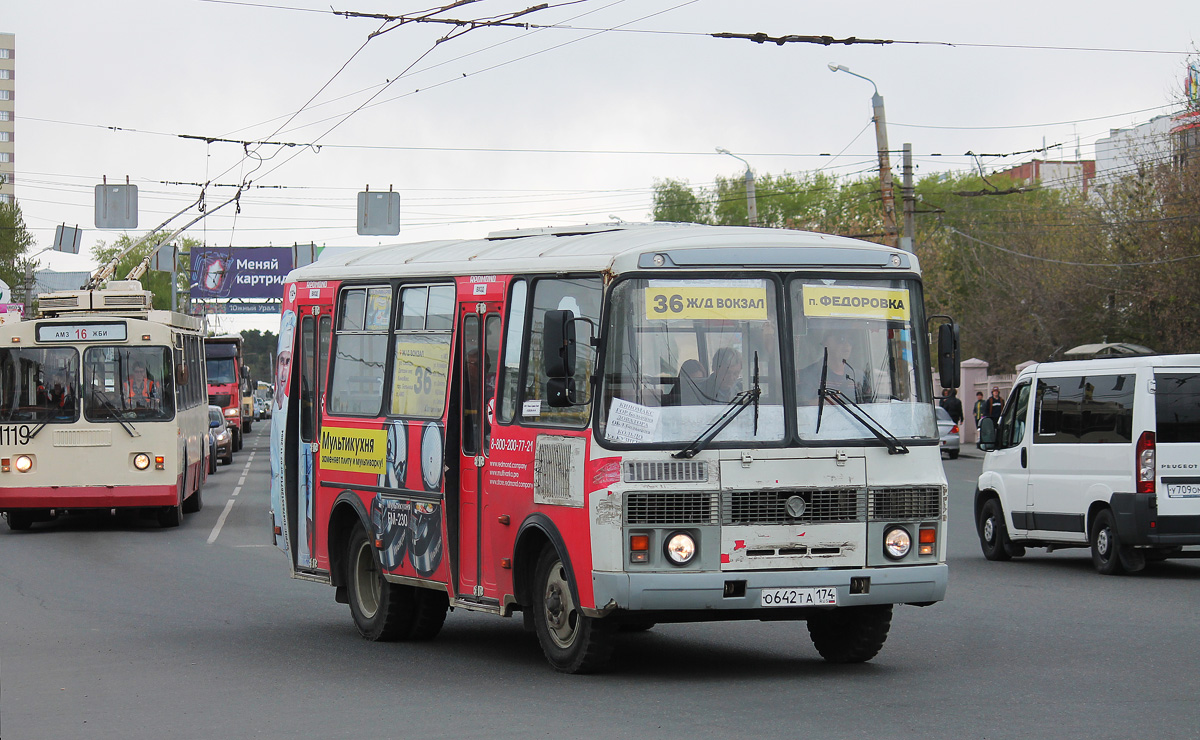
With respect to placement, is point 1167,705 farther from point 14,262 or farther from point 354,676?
point 14,262

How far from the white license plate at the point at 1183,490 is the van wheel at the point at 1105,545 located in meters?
0.70

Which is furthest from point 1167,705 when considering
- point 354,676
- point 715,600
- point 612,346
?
point 354,676

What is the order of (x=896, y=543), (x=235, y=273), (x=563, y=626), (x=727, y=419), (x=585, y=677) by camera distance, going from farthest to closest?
(x=235, y=273) < (x=563, y=626) < (x=585, y=677) < (x=896, y=543) < (x=727, y=419)

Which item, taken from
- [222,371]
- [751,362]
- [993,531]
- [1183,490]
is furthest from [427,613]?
[222,371]

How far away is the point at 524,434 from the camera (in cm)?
1027

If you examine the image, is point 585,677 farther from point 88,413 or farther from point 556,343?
point 88,413

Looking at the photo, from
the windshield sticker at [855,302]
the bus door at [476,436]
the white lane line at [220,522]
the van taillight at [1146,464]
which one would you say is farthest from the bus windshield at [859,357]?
the white lane line at [220,522]

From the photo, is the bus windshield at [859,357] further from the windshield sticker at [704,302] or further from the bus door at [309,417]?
the bus door at [309,417]

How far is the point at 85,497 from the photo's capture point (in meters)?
23.2

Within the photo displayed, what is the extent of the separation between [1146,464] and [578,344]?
839 cm

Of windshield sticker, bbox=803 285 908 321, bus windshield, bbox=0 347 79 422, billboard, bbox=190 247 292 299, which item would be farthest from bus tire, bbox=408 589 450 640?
billboard, bbox=190 247 292 299

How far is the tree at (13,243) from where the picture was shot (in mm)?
81000

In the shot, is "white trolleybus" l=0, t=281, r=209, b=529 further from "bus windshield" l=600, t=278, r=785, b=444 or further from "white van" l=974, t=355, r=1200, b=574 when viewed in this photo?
"bus windshield" l=600, t=278, r=785, b=444

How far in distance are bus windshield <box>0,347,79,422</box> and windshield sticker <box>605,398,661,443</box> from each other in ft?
52.0
